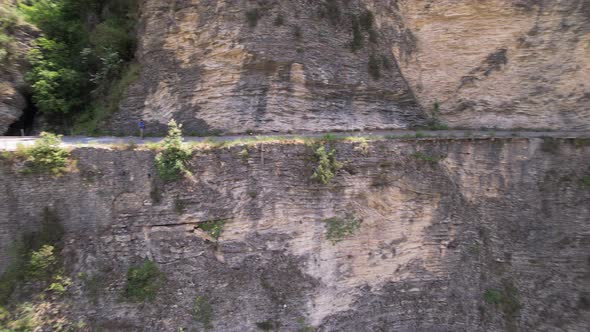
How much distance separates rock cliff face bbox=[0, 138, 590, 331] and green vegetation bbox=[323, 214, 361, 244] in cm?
12

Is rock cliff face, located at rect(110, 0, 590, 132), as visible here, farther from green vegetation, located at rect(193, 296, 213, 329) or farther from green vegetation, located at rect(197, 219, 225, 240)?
green vegetation, located at rect(193, 296, 213, 329)

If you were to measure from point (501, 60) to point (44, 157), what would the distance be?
47.9ft

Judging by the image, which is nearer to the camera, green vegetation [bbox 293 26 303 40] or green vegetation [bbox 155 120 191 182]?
green vegetation [bbox 155 120 191 182]

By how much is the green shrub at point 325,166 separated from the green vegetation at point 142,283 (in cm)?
488

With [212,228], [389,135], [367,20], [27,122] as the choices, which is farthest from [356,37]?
[27,122]


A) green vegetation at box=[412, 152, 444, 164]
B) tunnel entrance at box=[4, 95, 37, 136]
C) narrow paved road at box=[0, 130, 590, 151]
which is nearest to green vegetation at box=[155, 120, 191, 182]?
narrow paved road at box=[0, 130, 590, 151]

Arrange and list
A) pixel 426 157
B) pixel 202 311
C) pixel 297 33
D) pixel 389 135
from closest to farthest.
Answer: pixel 202 311, pixel 426 157, pixel 389 135, pixel 297 33

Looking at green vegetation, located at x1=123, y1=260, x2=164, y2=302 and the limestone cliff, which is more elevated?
the limestone cliff

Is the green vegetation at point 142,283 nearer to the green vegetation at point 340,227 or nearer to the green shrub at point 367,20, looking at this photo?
the green vegetation at point 340,227

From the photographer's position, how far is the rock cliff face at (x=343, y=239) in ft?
28.9

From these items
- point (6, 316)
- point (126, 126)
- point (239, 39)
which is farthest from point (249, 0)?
point (6, 316)

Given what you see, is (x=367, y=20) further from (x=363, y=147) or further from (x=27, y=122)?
(x=27, y=122)

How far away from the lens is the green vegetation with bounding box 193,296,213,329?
9.09 m

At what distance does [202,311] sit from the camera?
9133 millimetres
